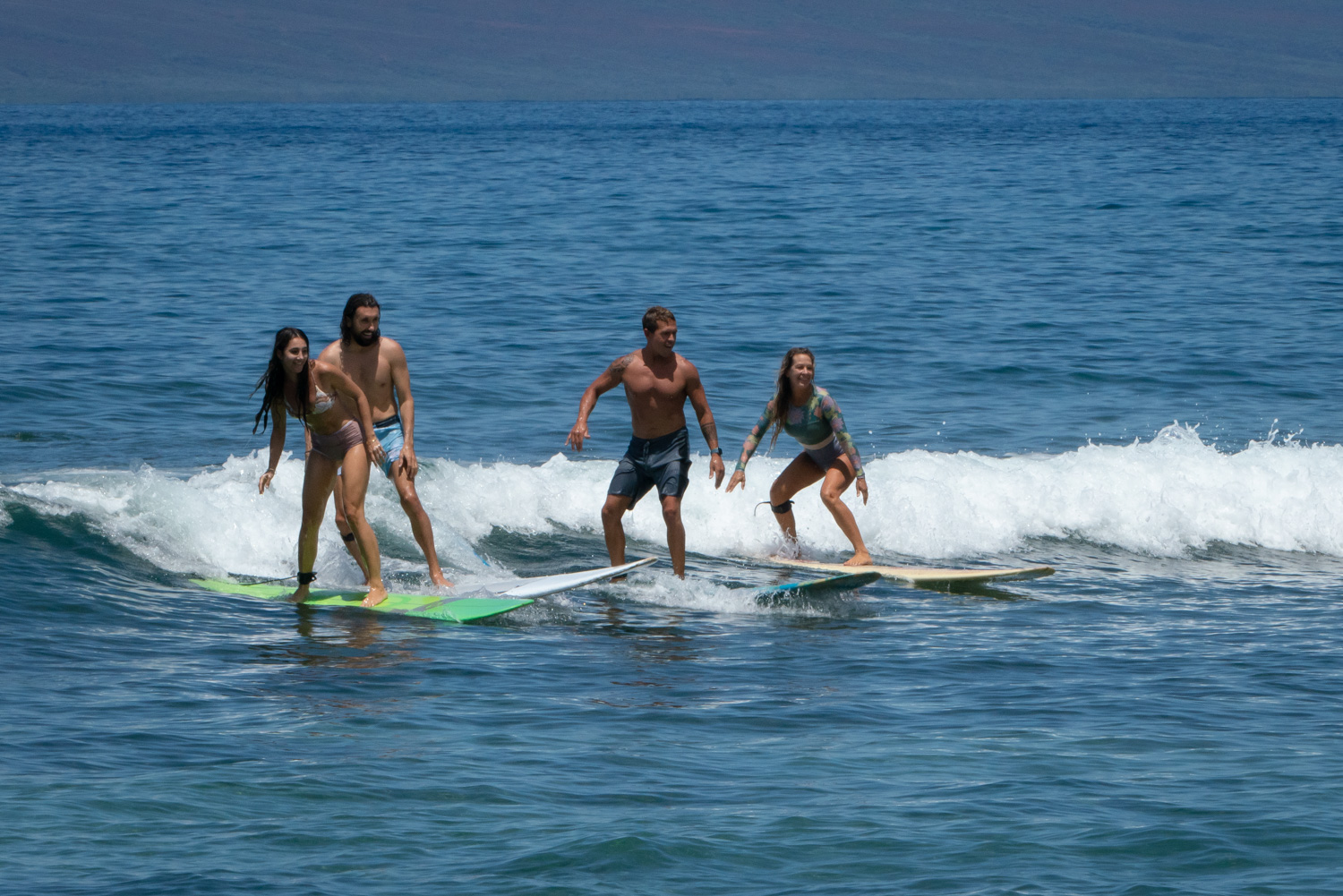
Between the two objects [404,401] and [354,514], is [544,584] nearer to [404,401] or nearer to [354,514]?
[354,514]

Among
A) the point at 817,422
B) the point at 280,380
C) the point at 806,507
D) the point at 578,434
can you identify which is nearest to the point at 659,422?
the point at 578,434

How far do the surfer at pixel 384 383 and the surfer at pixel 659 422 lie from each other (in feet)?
3.51

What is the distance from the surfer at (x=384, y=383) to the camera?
8.75 m

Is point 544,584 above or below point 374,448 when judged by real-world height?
below

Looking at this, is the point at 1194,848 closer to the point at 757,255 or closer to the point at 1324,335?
the point at 1324,335

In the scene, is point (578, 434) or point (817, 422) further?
point (817, 422)

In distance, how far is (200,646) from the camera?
8.36 metres

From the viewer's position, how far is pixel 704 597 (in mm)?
9859

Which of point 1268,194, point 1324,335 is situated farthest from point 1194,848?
point 1268,194

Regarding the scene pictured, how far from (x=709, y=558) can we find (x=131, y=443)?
6387 millimetres

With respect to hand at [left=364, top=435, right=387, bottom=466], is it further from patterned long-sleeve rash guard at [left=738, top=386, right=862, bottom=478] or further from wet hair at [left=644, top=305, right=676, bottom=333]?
patterned long-sleeve rash guard at [left=738, top=386, right=862, bottom=478]

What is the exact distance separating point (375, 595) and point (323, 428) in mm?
1130

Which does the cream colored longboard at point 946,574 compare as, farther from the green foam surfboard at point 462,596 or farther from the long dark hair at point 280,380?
the long dark hair at point 280,380

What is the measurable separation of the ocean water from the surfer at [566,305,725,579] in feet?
2.60
